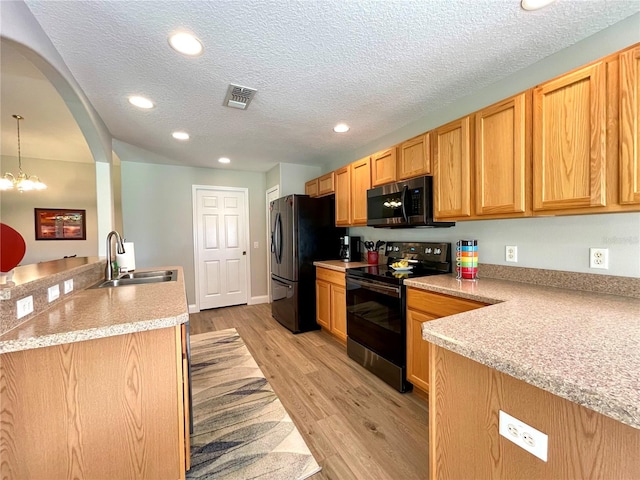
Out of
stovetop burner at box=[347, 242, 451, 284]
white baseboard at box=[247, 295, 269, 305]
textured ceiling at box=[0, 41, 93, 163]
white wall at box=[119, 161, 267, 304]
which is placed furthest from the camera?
white baseboard at box=[247, 295, 269, 305]

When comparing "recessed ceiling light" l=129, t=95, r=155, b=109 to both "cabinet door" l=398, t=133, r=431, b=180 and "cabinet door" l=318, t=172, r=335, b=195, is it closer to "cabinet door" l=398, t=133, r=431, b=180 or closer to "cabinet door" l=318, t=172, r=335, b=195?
"cabinet door" l=318, t=172, r=335, b=195

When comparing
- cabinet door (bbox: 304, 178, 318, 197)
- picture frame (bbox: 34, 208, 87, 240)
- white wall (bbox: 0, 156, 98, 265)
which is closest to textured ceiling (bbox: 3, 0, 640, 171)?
cabinet door (bbox: 304, 178, 318, 197)

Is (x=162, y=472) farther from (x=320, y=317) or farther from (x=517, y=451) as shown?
(x=320, y=317)

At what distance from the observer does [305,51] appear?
1599 mm

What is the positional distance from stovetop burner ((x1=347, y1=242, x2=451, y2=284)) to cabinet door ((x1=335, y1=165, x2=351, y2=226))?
71cm

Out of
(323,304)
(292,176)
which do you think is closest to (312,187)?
(292,176)

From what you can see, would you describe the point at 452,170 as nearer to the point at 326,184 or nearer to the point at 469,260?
the point at 469,260

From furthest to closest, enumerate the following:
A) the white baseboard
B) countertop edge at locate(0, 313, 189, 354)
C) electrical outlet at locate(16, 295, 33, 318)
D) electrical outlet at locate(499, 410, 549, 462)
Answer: the white baseboard → electrical outlet at locate(16, 295, 33, 318) → countertop edge at locate(0, 313, 189, 354) → electrical outlet at locate(499, 410, 549, 462)

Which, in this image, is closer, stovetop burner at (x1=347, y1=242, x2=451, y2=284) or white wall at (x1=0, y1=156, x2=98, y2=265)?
stovetop burner at (x1=347, y1=242, x2=451, y2=284)

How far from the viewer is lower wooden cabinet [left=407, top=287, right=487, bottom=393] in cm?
179

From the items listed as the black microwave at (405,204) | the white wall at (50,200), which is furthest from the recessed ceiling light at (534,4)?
the white wall at (50,200)

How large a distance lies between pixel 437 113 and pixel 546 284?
1.66 meters

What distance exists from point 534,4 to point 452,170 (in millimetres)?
947

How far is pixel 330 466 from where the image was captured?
1.48 m
